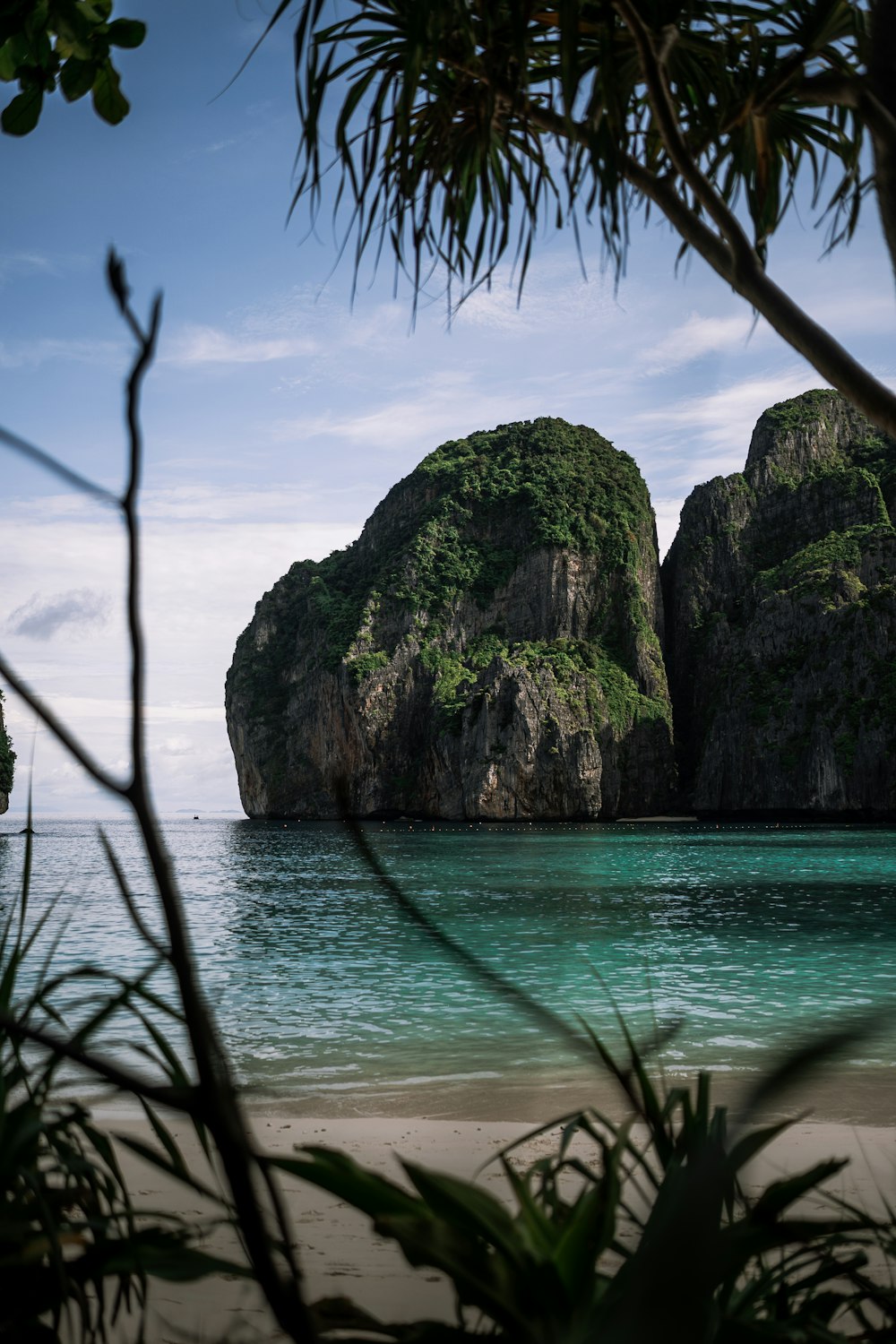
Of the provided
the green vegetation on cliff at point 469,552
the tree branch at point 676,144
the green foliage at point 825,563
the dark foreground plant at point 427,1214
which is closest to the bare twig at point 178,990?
the dark foreground plant at point 427,1214

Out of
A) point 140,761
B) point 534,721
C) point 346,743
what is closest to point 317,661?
point 346,743

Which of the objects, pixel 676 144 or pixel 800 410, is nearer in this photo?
pixel 676 144

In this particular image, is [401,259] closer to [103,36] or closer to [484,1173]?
[103,36]

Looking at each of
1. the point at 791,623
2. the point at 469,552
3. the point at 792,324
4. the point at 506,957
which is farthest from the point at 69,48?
the point at 469,552

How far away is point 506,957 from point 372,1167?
27.9 feet

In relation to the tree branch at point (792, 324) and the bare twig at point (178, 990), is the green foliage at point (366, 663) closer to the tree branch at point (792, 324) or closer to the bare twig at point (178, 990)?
the tree branch at point (792, 324)

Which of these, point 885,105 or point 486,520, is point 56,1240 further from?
point 486,520

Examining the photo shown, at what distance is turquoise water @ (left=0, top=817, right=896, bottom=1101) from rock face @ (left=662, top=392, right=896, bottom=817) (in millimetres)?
37813

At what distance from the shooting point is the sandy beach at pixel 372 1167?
2.48m

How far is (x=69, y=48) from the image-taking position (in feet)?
5.63

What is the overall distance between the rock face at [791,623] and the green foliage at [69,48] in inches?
2608

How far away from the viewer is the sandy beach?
8.14 feet

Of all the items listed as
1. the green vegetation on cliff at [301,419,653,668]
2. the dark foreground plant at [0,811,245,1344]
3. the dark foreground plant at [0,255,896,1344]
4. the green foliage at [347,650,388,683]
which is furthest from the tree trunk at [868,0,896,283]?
the green vegetation on cliff at [301,419,653,668]

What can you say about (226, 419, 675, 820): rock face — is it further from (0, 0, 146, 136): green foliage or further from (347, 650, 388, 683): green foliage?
(0, 0, 146, 136): green foliage
